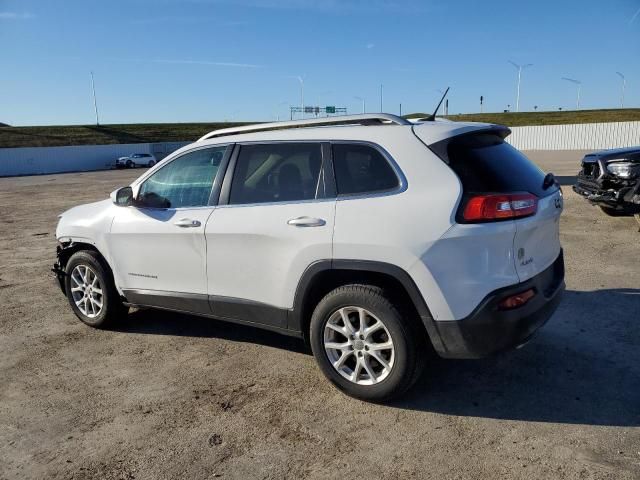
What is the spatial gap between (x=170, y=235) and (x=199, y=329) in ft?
3.92

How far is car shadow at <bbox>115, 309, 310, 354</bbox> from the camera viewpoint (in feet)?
15.3

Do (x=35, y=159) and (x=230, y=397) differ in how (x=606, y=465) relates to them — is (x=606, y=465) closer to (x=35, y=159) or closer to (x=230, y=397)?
(x=230, y=397)

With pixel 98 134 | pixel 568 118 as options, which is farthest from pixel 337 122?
pixel 568 118

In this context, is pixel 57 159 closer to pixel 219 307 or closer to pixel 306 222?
pixel 219 307

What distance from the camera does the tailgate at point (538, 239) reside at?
10.3ft

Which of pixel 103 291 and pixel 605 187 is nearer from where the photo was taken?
pixel 103 291

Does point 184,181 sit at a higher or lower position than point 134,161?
higher

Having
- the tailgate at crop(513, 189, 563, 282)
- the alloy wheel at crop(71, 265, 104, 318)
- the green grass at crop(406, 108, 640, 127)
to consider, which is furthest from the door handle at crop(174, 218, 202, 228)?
the green grass at crop(406, 108, 640, 127)

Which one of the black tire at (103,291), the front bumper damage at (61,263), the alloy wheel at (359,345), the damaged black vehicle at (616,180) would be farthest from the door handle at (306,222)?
the damaged black vehicle at (616,180)

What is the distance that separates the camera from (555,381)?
3.70 meters

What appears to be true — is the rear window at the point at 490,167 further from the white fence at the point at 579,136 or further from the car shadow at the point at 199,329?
the white fence at the point at 579,136

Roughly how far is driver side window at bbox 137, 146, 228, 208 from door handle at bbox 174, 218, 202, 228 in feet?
0.48

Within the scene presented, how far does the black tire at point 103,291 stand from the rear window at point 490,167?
3.36m

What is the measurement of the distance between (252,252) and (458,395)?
1742 millimetres
